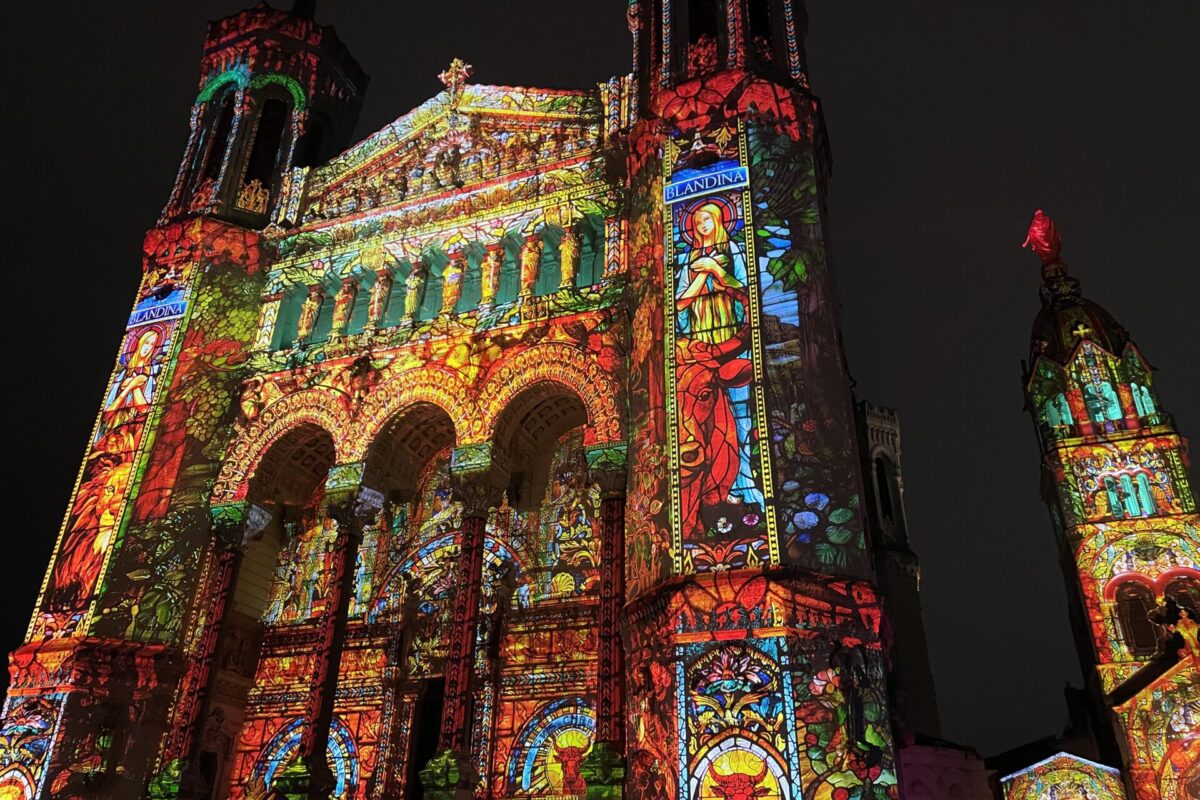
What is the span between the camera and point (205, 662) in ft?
52.5

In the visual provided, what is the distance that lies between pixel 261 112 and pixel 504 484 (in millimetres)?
13130

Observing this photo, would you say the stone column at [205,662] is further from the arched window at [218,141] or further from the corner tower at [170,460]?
the arched window at [218,141]

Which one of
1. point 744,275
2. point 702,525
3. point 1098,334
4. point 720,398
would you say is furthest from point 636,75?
point 1098,334

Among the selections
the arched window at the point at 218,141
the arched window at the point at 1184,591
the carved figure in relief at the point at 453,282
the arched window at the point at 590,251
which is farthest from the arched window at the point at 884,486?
the arched window at the point at 218,141

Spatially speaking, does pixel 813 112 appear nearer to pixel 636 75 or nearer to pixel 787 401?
pixel 636 75

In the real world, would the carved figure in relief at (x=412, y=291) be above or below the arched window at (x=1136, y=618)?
above

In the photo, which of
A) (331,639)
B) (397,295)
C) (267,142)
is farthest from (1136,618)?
(267,142)

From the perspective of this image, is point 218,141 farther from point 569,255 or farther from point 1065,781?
point 1065,781

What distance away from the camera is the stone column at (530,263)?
17.8 metres

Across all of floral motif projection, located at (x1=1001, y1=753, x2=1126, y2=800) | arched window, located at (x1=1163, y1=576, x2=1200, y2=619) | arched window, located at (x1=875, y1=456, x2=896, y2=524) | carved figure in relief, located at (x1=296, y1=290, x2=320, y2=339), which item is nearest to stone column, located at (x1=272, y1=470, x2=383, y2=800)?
carved figure in relief, located at (x1=296, y1=290, x2=320, y2=339)

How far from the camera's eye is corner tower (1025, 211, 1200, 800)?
1858cm

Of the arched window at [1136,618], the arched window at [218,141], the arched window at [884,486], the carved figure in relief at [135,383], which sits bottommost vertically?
the arched window at [1136,618]

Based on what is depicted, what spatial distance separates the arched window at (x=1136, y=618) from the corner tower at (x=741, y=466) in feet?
40.1

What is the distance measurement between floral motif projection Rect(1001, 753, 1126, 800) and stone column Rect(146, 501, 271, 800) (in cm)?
1562
